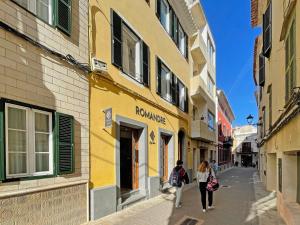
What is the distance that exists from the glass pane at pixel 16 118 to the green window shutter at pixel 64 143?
80cm

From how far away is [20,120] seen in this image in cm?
526

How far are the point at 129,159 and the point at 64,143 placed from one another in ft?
18.0

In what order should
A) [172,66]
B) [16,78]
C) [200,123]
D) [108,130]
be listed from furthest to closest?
1. [200,123]
2. [172,66]
3. [108,130]
4. [16,78]

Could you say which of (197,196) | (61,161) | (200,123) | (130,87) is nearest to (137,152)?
(130,87)

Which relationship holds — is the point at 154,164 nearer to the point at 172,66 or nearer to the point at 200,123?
the point at 172,66

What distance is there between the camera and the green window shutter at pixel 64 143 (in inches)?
238

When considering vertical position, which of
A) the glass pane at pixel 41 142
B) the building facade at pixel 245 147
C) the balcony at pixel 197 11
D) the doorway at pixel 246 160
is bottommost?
the doorway at pixel 246 160

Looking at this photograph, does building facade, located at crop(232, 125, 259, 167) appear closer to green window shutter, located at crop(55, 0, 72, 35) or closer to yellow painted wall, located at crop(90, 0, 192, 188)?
yellow painted wall, located at crop(90, 0, 192, 188)

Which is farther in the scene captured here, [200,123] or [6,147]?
[200,123]

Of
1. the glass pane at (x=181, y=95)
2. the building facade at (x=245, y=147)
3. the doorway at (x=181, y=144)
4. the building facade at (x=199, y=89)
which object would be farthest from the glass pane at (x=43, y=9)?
the building facade at (x=245, y=147)

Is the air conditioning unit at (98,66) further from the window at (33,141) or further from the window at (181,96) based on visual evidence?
the window at (181,96)

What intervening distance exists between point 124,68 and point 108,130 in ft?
8.63

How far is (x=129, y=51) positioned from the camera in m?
10.7

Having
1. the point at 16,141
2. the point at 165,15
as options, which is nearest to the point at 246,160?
the point at 165,15
